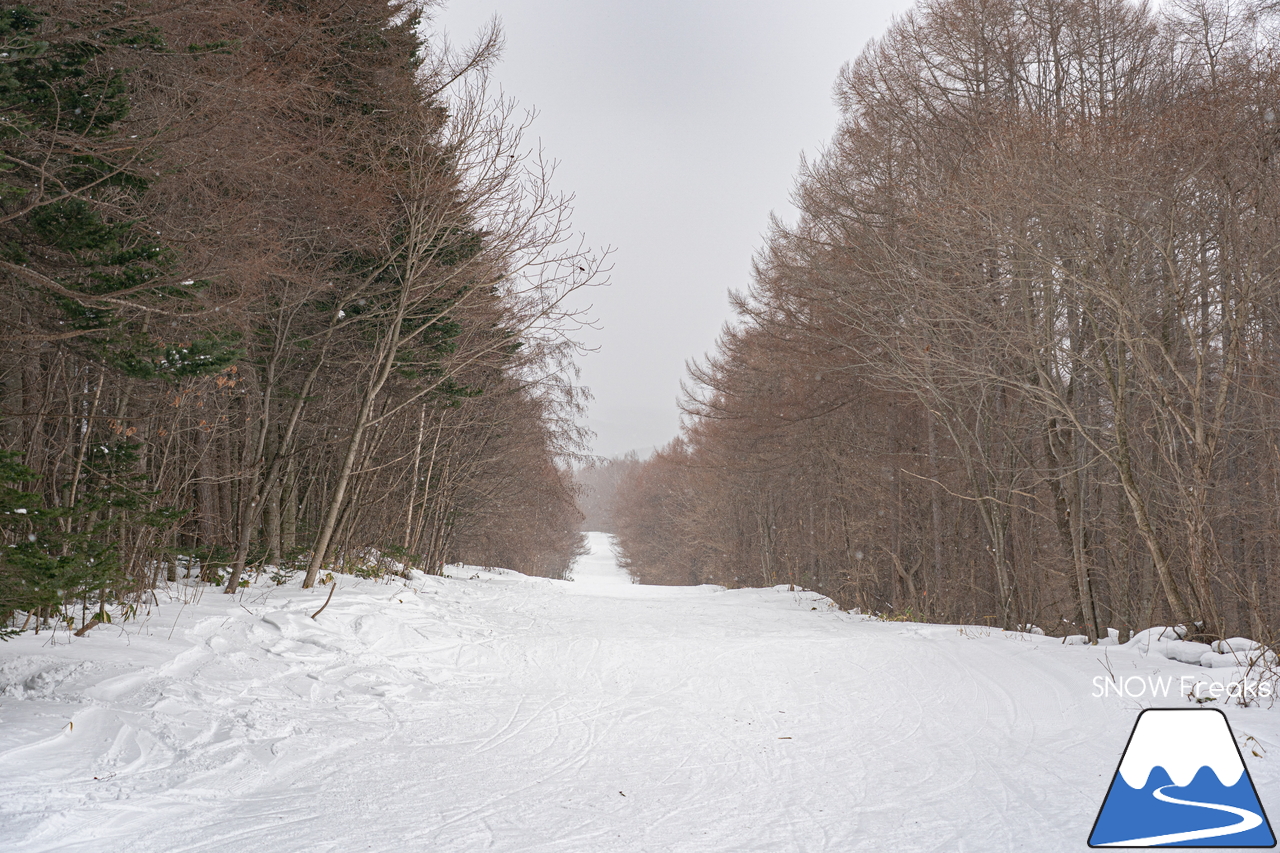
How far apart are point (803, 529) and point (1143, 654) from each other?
44.1ft

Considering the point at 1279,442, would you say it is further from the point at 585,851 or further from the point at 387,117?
the point at 387,117

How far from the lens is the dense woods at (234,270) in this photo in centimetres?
417

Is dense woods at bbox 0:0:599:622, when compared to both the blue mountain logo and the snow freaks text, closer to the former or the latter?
the blue mountain logo

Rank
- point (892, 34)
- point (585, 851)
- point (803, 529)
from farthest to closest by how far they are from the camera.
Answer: point (803, 529) < point (892, 34) < point (585, 851)

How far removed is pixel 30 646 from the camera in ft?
15.7

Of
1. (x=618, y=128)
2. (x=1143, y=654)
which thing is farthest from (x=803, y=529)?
(x=1143, y=654)

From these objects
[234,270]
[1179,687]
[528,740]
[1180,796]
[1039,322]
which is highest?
[1039,322]

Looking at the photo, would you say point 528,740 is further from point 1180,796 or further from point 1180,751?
point 1180,751

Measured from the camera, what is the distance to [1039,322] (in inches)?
340

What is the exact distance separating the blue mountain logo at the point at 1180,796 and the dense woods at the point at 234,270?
5129 mm

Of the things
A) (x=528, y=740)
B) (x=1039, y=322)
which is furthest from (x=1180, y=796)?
(x=1039, y=322)

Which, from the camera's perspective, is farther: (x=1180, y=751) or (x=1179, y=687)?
(x=1179, y=687)

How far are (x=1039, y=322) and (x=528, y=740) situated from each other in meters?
7.44

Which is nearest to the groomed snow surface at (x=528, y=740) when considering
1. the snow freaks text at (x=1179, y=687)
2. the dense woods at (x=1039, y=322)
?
the snow freaks text at (x=1179, y=687)
